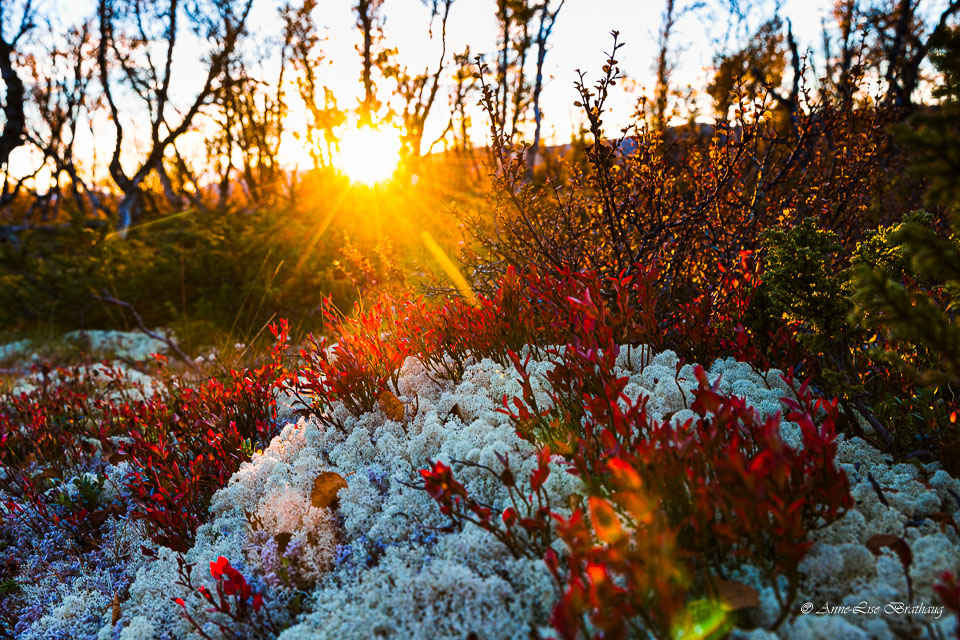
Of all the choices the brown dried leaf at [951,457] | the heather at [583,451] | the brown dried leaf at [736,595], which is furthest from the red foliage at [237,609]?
the brown dried leaf at [951,457]

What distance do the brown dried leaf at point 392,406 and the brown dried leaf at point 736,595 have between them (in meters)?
1.61

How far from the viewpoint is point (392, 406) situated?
262 centimetres

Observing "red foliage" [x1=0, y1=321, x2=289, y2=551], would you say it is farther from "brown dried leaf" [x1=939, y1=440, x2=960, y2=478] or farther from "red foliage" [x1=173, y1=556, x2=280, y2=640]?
"brown dried leaf" [x1=939, y1=440, x2=960, y2=478]

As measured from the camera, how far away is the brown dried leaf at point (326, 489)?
2.12 meters

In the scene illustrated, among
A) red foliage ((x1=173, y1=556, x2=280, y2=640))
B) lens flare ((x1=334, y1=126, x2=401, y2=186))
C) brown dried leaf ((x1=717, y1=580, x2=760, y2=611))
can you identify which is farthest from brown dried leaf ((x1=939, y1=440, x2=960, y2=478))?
lens flare ((x1=334, y1=126, x2=401, y2=186))

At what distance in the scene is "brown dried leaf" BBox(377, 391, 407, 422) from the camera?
259 cm

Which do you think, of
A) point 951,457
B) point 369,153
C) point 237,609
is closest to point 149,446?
point 237,609

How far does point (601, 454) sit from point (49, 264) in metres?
11.9

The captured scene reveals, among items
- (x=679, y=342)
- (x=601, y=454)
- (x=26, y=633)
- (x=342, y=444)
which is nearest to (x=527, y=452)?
(x=601, y=454)

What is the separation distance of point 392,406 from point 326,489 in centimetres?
56

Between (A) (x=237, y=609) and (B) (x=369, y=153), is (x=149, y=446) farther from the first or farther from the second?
(B) (x=369, y=153)

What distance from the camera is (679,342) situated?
282 cm

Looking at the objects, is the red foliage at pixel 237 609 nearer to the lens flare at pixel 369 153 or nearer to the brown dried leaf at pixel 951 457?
the brown dried leaf at pixel 951 457

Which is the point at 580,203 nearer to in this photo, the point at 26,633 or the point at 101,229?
the point at 26,633
